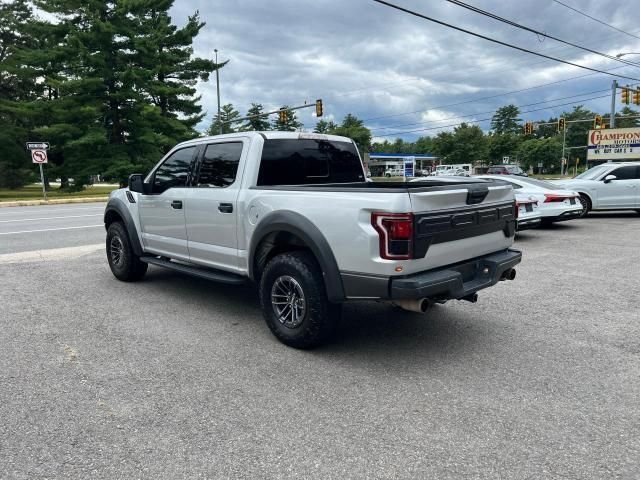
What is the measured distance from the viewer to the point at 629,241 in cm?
978

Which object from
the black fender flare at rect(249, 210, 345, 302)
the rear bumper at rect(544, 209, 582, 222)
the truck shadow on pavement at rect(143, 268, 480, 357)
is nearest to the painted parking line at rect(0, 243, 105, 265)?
the truck shadow on pavement at rect(143, 268, 480, 357)

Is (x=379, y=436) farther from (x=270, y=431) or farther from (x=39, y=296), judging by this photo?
(x=39, y=296)

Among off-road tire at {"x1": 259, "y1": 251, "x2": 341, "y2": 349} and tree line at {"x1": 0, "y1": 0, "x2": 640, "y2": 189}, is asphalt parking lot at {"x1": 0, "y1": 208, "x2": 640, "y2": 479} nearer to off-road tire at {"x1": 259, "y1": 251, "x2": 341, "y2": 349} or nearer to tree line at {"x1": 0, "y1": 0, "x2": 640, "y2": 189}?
off-road tire at {"x1": 259, "y1": 251, "x2": 341, "y2": 349}

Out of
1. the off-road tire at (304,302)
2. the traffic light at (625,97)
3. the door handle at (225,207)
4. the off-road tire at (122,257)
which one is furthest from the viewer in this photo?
the traffic light at (625,97)

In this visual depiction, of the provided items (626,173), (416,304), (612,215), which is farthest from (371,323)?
(612,215)

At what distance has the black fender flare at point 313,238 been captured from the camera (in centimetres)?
370

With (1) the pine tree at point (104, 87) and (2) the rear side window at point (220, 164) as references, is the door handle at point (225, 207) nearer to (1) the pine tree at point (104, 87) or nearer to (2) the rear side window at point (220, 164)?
(2) the rear side window at point (220, 164)

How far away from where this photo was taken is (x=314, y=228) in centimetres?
381

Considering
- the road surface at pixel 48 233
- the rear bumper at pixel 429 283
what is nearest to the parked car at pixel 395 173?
the road surface at pixel 48 233

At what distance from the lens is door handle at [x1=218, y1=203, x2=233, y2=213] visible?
465 cm

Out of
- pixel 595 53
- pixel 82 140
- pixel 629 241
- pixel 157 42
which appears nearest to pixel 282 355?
pixel 629 241

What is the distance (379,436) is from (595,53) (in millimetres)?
21628

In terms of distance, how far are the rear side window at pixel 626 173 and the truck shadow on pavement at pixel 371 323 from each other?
1099 cm

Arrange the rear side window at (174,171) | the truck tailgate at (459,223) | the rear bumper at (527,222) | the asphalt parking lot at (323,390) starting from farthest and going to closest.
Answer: the rear bumper at (527,222) < the rear side window at (174,171) < the truck tailgate at (459,223) < the asphalt parking lot at (323,390)
